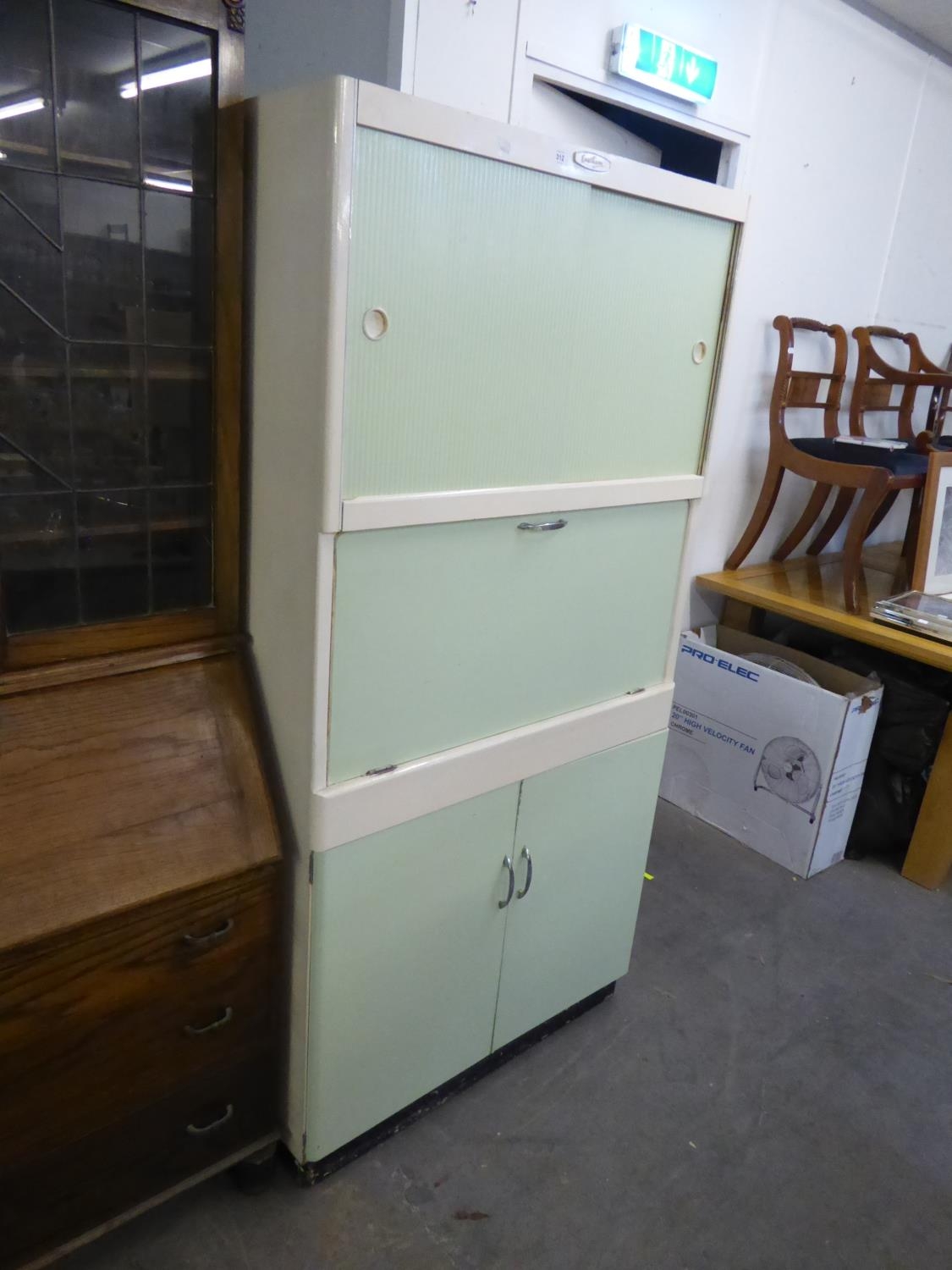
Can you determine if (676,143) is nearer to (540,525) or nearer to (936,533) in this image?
(936,533)

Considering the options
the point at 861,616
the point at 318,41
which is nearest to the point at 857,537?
the point at 861,616

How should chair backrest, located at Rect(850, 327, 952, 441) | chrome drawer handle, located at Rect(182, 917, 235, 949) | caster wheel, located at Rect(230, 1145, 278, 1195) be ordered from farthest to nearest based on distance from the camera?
chair backrest, located at Rect(850, 327, 952, 441) < caster wheel, located at Rect(230, 1145, 278, 1195) < chrome drawer handle, located at Rect(182, 917, 235, 949)

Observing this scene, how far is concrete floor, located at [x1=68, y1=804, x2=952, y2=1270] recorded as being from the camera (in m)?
1.48

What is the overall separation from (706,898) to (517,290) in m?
1.79

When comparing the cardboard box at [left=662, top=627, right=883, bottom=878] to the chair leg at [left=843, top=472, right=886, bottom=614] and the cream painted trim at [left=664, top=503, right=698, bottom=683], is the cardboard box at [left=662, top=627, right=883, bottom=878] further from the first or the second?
the cream painted trim at [left=664, top=503, right=698, bottom=683]

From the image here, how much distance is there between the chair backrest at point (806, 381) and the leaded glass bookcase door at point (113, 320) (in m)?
2.04

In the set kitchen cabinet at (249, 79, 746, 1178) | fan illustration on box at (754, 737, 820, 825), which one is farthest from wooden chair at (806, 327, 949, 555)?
kitchen cabinet at (249, 79, 746, 1178)

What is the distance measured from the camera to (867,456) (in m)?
2.72

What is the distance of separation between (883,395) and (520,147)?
99.0 inches

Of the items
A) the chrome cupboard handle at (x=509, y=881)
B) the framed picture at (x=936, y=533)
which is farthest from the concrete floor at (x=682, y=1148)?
the framed picture at (x=936, y=533)

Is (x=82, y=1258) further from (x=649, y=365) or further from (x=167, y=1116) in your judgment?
(x=649, y=365)

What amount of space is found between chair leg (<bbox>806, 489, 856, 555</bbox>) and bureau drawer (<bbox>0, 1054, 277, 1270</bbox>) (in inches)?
106

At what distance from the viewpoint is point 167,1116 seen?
1.35 meters

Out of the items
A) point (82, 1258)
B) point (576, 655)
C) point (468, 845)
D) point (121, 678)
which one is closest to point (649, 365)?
point (576, 655)
